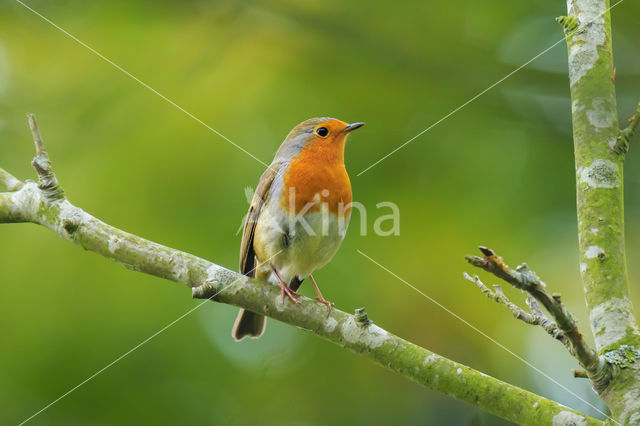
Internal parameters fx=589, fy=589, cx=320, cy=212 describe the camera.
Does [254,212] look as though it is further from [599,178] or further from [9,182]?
[599,178]

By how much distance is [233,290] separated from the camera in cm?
302

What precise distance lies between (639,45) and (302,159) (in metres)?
3.18

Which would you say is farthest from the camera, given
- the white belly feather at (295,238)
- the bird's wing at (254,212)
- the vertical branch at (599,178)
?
the bird's wing at (254,212)

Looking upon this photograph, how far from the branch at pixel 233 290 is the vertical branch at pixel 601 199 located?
619mm

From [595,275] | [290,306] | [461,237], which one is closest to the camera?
[595,275]

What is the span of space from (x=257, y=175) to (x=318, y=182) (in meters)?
0.82

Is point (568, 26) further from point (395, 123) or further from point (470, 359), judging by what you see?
point (470, 359)

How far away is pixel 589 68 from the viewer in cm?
269

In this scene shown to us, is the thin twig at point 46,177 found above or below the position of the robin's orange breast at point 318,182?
below

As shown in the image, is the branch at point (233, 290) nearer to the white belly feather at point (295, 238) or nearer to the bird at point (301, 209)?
the bird at point (301, 209)

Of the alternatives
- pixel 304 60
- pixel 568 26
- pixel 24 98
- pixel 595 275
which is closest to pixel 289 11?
pixel 304 60

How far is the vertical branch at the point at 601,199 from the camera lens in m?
2.16

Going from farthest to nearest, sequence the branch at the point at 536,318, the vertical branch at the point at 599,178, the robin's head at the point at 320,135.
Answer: the robin's head at the point at 320,135 → the vertical branch at the point at 599,178 → the branch at the point at 536,318

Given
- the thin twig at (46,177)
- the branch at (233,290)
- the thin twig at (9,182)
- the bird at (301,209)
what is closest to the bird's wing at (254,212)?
the bird at (301,209)
